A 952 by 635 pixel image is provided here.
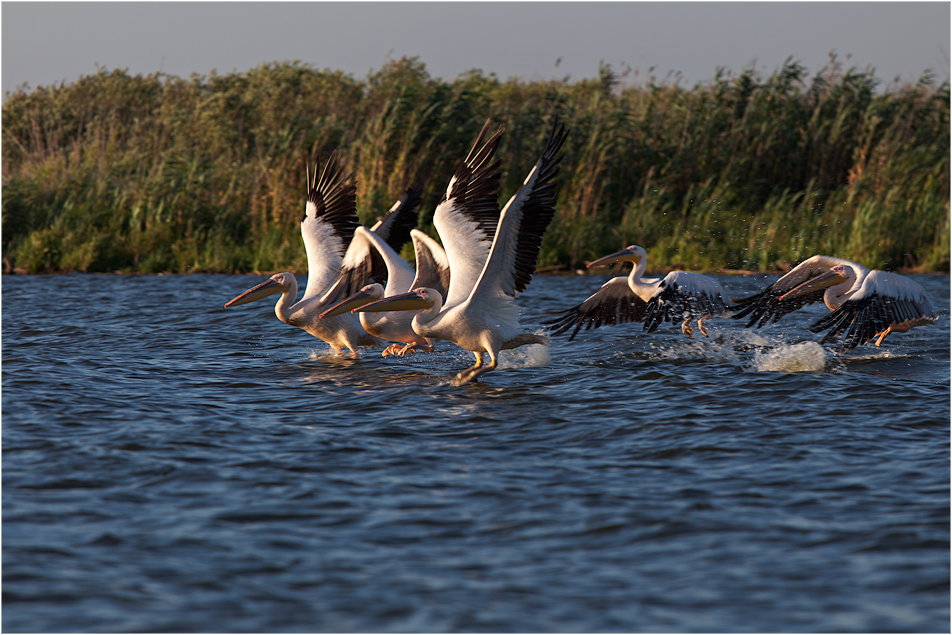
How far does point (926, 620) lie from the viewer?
3215mm

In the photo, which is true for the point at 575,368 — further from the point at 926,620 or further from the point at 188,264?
the point at 188,264

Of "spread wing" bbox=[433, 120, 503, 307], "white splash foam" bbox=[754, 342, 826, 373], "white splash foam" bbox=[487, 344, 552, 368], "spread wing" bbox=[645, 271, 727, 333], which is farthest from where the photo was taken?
"white splash foam" bbox=[487, 344, 552, 368]

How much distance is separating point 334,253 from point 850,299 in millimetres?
4612

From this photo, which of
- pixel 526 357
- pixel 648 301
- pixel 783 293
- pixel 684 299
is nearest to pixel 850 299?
pixel 783 293

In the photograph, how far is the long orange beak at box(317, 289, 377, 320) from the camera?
797 cm

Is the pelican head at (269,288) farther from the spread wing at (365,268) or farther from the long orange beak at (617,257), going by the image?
the long orange beak at (617,257)

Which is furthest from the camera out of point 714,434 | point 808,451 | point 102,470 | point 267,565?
point 714,434

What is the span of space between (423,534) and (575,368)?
162 inches

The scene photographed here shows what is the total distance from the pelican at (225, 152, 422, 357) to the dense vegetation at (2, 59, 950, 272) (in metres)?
5.37

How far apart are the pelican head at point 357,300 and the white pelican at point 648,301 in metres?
1.74

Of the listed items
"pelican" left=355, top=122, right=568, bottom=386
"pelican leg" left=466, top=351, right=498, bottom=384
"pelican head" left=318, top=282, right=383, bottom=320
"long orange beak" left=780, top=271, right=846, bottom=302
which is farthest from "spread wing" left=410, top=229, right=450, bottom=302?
"long orange beak" left=780, top=271, right=846, bottom=302

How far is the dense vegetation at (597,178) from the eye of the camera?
14.8m

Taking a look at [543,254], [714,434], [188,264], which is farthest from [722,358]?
[188,264]

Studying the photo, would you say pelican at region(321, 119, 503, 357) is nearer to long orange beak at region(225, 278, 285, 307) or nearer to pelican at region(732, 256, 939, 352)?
long orange beak at region(225, 278, 285, 307)
